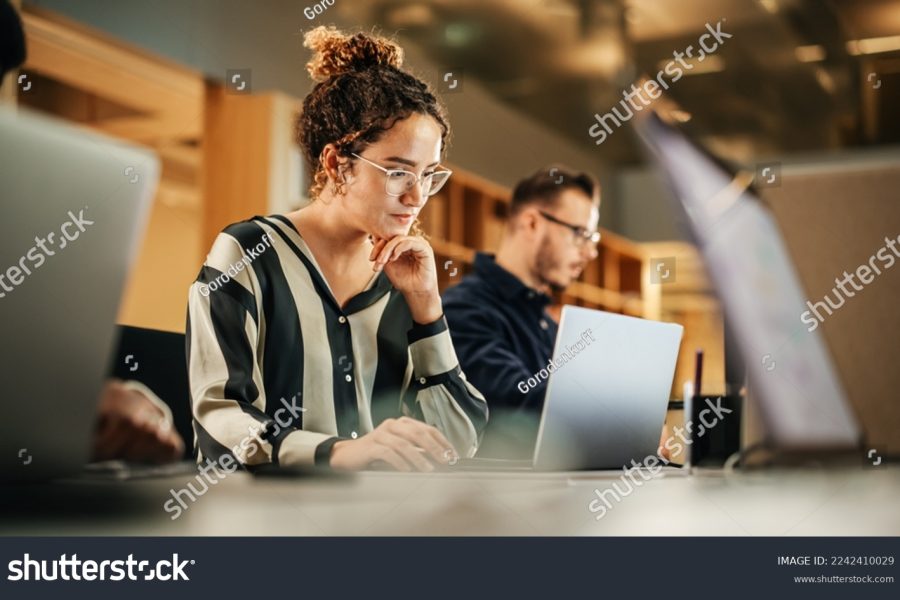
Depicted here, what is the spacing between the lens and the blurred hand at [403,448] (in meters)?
1.09

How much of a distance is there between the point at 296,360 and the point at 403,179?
33 centimetres

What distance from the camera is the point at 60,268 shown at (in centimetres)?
83

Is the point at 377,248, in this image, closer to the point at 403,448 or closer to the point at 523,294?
the point at 403,448

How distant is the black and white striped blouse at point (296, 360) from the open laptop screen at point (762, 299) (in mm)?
484

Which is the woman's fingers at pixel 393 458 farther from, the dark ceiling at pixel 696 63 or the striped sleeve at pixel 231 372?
the dark ceiling at pixel 696 63

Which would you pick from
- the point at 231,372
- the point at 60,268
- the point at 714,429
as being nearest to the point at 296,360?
the point at 231,372

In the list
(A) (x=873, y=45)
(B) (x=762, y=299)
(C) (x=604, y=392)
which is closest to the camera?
(B) (x=762, y=299)

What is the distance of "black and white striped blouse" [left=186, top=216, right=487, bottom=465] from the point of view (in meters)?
1.27

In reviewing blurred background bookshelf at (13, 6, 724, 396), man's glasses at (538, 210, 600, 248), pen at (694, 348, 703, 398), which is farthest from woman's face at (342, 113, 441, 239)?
man's glasses at (538, 210, 600, 248)

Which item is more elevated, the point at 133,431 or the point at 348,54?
the point at 348,54

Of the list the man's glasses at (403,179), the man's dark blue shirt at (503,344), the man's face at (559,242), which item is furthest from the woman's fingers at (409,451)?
the man's face at (559,242)

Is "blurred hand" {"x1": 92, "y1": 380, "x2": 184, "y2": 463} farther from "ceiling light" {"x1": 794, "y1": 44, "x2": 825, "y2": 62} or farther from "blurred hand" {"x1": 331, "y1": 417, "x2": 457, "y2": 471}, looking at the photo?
"ceiling light" {"x1": 794, "y1": 44, "x2": 825, "y2": 62}

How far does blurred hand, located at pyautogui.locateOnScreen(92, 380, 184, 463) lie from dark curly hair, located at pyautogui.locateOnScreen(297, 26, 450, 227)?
44 cm
